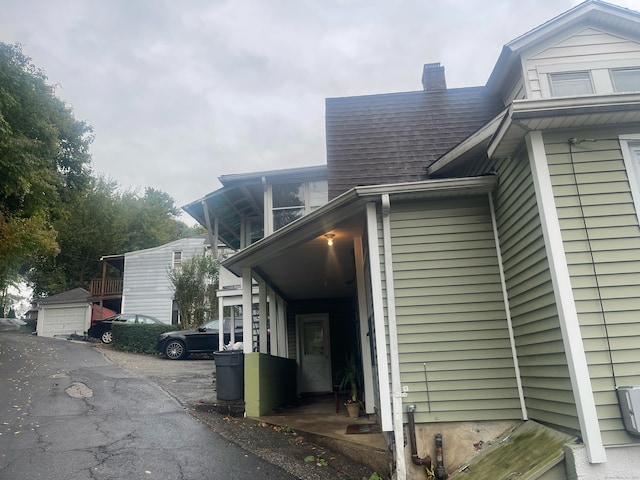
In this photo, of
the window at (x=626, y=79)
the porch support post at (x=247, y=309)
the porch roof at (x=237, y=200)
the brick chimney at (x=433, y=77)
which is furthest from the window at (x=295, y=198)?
the window at (x=626, y=79)

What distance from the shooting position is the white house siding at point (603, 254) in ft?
10.9

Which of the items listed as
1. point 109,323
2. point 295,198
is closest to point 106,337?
point 109,323

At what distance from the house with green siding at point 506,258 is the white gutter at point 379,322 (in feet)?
0.05

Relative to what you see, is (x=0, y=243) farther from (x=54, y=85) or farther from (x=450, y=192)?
(x=450, y=192)

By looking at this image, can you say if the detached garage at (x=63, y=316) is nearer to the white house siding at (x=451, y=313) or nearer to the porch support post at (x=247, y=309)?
the porch support post at (x=247, y=309)

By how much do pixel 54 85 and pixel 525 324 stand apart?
21258 mm

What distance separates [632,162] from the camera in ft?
12.5

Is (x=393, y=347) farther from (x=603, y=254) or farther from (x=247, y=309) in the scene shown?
(x=247, y=309)

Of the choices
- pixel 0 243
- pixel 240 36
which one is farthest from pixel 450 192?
pixel 0 243

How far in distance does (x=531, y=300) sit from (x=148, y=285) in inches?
905

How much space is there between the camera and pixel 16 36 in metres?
16.4

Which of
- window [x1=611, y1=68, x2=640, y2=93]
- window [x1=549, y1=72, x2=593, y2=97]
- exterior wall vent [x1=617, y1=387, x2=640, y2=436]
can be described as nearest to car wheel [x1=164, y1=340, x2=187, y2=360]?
window [x1=549, y1=72, x2=593, y2=97]

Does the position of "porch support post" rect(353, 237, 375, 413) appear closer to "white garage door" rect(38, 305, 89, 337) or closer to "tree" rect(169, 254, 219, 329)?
"tree" rect(169, 254, 219, 329)

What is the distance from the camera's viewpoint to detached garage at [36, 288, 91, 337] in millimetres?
24766
